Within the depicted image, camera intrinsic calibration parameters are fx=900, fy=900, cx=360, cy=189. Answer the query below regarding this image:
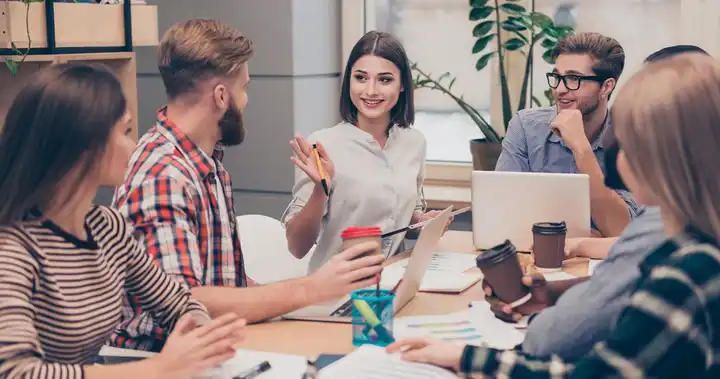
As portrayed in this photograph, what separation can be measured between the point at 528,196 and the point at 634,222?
104cm

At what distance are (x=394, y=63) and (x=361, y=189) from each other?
41 cm

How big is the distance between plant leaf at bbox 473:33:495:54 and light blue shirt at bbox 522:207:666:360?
2239 millimetres

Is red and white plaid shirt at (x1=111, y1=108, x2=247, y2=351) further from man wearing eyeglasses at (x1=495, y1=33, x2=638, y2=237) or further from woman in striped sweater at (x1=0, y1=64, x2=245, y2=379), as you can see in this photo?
man wearing eyeglasses at (x1=495, y1=33, x2=638, y2=237)

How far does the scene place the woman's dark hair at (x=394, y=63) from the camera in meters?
2.78

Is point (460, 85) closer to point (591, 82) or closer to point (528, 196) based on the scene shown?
point (591, 82)

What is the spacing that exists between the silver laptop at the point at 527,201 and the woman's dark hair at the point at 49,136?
3.89ft

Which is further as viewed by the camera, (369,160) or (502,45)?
(502,45)

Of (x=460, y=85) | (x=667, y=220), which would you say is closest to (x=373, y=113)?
(x=460, y=85)

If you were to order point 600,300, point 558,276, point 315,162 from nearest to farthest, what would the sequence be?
point 600,300
point 558,276
point 315,162

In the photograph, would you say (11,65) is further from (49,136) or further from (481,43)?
(481,43)

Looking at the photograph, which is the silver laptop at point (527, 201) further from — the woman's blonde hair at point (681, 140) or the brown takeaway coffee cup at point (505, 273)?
the woman's blonde hair at point (681, 140)

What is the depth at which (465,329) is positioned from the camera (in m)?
1.83

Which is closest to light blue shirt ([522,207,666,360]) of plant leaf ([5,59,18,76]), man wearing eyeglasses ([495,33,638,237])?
man wearing eyeglasses ([495,33,638,237])

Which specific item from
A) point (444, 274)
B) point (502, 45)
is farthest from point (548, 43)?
point (444, 274)
